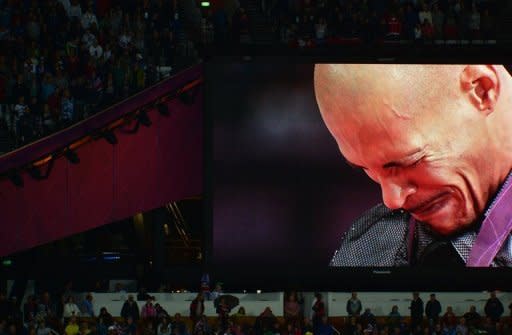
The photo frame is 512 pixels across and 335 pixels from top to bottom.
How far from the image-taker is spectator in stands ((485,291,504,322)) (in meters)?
40.5

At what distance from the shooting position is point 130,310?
39.8 meters

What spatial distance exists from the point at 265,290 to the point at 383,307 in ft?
8.45

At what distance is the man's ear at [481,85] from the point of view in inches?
1539

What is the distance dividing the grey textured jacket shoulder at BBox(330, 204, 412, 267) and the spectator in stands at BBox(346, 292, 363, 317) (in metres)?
1.38

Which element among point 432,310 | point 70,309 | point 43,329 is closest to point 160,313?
point 70,309

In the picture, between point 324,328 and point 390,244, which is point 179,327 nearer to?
point 324,328

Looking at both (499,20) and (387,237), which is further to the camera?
(499,20)

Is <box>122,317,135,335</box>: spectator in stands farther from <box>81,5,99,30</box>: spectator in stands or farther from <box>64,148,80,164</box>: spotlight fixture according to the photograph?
<box>81,5,99,30</box>: spectator in stands

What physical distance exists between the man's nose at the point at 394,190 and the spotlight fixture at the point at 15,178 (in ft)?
24.8

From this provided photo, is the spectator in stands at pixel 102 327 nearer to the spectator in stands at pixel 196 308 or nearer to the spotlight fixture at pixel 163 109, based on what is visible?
the spectator in stands at pixel 196 308

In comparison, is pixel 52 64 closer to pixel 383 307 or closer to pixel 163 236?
pixel 163 236

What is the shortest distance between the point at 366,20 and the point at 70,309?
32.2ft

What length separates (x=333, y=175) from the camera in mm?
39094

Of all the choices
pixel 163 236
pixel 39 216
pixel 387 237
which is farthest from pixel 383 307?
pixel 39 216
